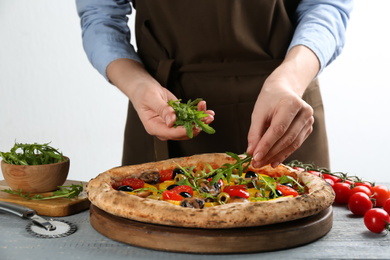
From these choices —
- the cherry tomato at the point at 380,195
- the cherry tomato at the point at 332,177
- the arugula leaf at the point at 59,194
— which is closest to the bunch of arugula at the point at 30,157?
the arugula leaf at the point at 59,194

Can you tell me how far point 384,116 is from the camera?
487 centimetres

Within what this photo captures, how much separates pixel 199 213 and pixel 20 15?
167 inches

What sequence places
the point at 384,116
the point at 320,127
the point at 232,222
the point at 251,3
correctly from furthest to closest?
the point at 384,116
the point at 320,127
the point at 251,3
the point at 232,222

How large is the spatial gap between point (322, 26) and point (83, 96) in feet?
10.8

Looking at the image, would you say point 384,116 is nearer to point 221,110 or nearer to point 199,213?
point 221,110

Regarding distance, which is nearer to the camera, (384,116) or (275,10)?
(275,10)

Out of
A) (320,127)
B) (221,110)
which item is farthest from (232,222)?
(320,127)

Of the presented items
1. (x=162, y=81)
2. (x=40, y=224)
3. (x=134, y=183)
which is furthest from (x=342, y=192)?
(x=40, y=224)

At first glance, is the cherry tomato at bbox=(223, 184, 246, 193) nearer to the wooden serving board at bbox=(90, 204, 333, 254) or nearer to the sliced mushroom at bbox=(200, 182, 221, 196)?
the sliced mushroom at bbox=(200, 182, 221, 196)

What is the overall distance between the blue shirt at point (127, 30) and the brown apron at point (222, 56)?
0.42 feet

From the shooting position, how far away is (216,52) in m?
2.29

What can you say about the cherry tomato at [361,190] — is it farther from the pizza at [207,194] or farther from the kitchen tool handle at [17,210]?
the kitchen tool handle at [17,210]

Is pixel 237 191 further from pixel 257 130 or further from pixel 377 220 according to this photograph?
pixel 377 220

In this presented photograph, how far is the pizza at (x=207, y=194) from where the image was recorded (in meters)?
1.41
